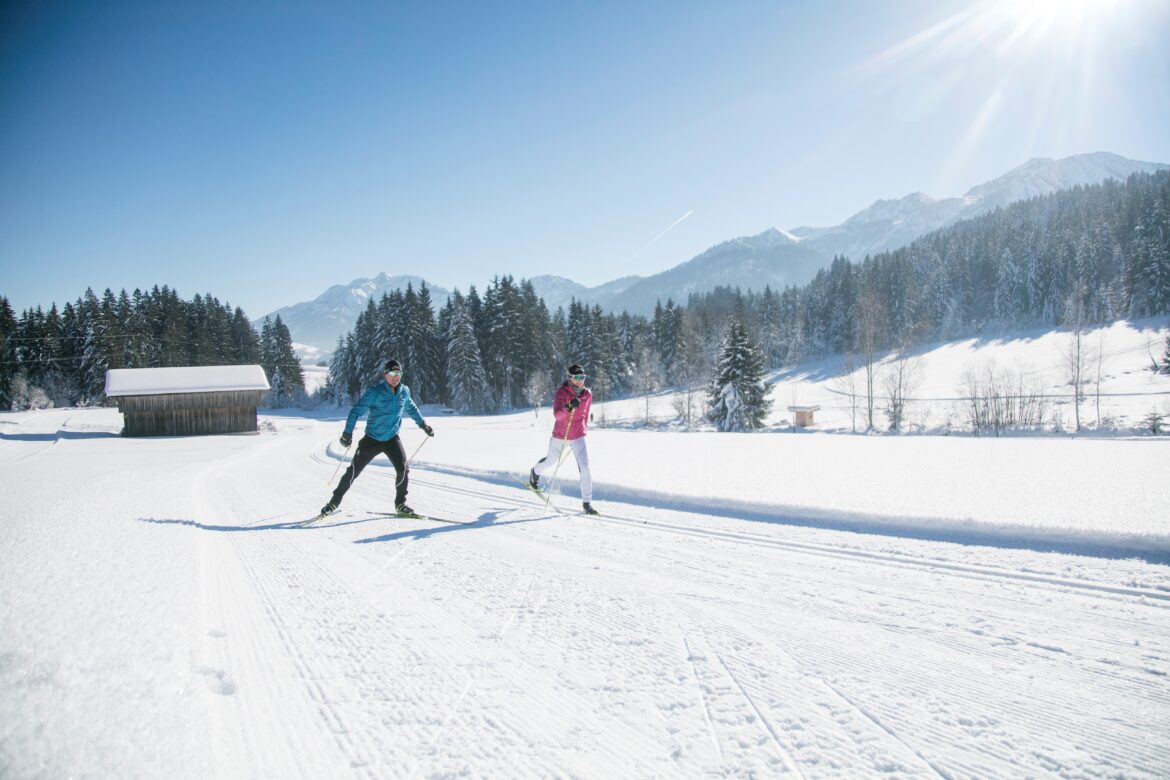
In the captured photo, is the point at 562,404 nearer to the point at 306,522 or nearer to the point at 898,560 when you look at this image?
the point at 306,522

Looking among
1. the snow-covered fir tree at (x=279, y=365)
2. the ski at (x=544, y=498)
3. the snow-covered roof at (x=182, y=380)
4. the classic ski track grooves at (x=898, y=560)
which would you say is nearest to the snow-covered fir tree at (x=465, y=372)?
the snow-covered roof at (x=182, y=380)

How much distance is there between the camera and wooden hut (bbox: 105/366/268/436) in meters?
33.8

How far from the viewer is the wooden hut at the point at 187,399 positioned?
33750 mm

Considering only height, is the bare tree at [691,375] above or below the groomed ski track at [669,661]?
above

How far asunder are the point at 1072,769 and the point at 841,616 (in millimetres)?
1499

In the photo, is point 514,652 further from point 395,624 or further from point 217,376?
point 217,376

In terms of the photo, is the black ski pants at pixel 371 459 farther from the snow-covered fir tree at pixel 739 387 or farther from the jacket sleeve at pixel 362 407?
the snow-covered fir tree at pixel 739 387

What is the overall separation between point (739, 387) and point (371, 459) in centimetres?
3525

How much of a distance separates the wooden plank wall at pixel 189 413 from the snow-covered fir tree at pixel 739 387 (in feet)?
117

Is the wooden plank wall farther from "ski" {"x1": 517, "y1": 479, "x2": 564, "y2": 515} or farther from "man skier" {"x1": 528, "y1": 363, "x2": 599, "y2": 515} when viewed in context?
"man skier" {"x1": 528, "y1": 363, "x2": 599, "y2": 515}

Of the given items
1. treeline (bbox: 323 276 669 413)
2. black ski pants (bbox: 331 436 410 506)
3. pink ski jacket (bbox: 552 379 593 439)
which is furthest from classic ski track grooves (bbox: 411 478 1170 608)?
treeline (bbox: 323 276 669 413)

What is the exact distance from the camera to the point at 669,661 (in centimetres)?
295

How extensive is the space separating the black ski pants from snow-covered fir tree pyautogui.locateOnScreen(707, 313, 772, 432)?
34.3m

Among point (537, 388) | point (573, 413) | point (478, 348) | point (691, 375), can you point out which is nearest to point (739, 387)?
point (691, 375)
